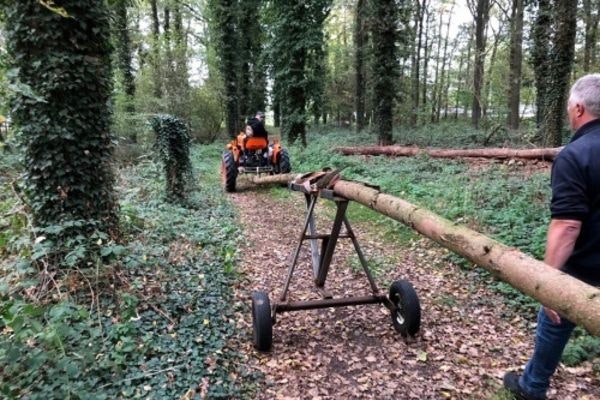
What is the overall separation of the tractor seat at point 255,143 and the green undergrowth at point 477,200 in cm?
179

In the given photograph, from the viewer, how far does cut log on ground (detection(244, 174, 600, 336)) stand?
1.94 m

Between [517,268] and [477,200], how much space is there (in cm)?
526

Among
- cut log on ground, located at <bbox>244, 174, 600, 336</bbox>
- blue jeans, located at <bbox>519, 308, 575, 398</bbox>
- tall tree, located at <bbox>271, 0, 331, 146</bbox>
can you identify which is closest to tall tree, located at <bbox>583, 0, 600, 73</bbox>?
tall tree, located at <bbox>271, 0, 331, 146</bbox>

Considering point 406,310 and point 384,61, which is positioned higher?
point 384,61

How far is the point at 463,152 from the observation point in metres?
12.1

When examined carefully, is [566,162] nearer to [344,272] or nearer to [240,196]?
[344,272]

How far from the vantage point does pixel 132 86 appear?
20.5 m

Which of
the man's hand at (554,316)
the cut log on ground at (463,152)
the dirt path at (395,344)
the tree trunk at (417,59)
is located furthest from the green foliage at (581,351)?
the tree trunk at (417,59)

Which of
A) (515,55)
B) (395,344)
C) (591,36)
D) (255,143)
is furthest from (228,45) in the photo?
(395,344)

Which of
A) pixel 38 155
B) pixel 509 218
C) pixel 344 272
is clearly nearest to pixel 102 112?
pixel 38 155

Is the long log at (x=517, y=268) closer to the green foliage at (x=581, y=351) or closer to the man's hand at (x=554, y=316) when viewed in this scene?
the man's hand at (x=554, y=316)

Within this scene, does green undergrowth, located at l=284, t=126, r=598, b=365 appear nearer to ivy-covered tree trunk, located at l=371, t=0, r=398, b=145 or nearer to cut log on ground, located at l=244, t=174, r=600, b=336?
cut log on ground, located at l=244, t=174, r=600, b=336

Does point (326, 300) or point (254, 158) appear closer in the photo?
point (326, 300)

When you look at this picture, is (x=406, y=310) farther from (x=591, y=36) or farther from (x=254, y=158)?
(x=591, y=36)
